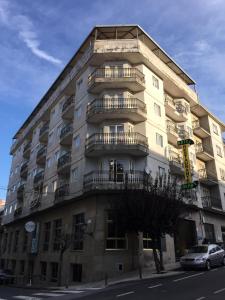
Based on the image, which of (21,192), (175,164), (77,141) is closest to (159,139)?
(175,164)

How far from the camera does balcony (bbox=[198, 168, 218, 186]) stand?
34.1 meters

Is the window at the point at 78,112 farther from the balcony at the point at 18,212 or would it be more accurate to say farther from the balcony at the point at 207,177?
the balcony at the point at 18,212

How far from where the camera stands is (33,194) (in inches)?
1513

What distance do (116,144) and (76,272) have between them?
34.1ft

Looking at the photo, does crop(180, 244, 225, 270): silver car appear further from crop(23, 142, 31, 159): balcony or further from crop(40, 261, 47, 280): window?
crop(23, 142, 31, 159): balcony

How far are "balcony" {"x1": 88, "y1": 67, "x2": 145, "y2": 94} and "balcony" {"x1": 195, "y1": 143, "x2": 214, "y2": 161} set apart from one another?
37.5 ft

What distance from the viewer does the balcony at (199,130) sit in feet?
119

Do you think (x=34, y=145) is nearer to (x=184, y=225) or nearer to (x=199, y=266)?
(x=184, y=225)

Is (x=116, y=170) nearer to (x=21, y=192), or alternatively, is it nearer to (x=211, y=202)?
(x=211, y=202)

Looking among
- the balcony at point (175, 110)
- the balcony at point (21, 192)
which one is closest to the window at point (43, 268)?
the balcony at point (21, 192)

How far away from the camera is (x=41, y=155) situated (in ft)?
125

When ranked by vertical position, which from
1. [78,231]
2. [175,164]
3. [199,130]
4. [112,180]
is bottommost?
[78,231]

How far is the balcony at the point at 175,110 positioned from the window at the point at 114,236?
13.9 metres

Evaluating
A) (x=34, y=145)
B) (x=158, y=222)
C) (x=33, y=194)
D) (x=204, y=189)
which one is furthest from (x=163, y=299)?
(x=34, y=145)
